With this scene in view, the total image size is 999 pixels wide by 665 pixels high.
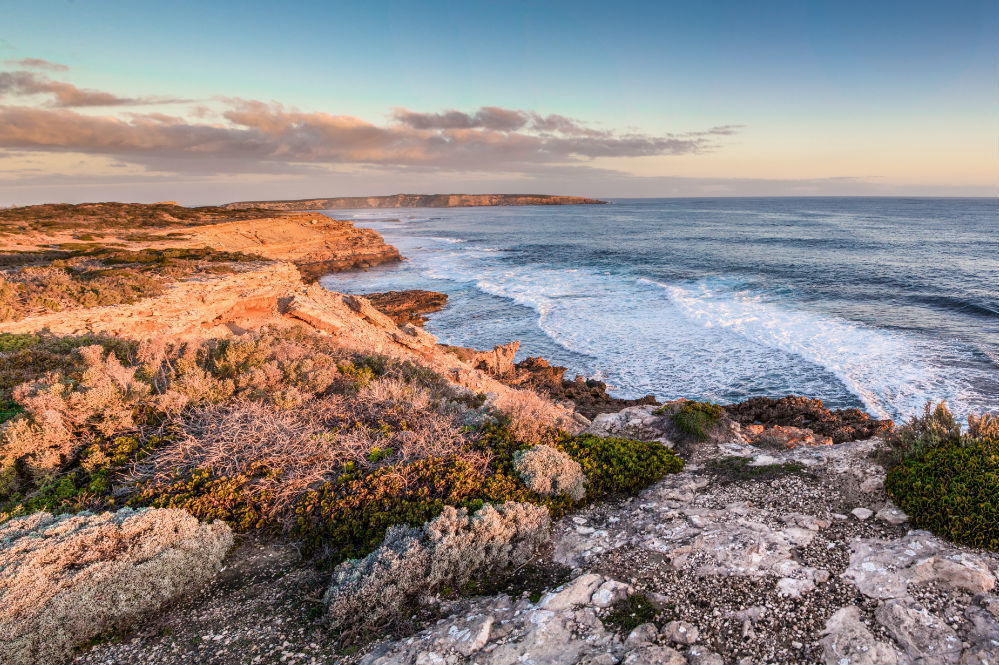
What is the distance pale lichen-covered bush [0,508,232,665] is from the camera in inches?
144

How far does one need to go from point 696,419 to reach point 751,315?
59.4 feet

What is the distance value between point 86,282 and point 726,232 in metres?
70.7

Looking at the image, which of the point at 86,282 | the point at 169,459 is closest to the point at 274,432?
the point at 169,459

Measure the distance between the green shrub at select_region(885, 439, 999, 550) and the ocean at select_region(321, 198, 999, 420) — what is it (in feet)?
28.1

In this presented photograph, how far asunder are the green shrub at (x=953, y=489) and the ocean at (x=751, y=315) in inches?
338

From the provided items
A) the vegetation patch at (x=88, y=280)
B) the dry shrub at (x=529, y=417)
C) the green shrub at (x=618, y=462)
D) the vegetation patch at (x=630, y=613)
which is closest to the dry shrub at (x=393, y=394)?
the dry shrub at (x=529, y=417)

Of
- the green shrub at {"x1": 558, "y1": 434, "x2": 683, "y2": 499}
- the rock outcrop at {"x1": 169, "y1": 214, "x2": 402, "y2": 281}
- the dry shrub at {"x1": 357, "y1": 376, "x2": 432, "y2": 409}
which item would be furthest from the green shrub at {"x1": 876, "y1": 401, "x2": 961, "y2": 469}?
the rock outcrop at {"x1": 169, "y1": 214, "x2": 402, "y2": 281}

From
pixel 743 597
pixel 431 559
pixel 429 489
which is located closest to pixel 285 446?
pixel 429 489

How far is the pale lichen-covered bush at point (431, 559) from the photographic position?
4.04 meters

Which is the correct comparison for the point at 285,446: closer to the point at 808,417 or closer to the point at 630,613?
the point at 630,613

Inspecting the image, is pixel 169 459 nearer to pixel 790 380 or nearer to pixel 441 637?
pixel 441 637

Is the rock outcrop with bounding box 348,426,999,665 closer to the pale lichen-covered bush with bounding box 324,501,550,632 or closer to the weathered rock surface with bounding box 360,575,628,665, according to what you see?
the weathered rock surface with bounding box 360,575,628,665

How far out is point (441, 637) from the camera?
3.76 metres

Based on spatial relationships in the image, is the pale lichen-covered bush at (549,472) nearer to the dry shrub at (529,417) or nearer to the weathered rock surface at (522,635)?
the dry shrub at (529,417)
